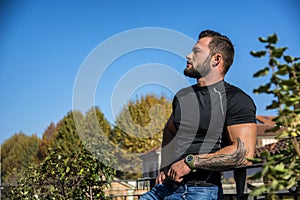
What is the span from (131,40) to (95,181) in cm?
166

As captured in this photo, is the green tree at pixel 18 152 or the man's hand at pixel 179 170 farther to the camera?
the green tree at pixel 18 152

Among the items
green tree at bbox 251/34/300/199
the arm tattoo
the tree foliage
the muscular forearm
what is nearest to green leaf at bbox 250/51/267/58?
green tree at bbox 251/34/300/199

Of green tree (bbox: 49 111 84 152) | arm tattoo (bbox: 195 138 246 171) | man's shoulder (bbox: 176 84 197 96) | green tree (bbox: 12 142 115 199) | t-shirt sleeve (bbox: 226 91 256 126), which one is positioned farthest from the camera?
green tree (bbox: 49 111 84 152)

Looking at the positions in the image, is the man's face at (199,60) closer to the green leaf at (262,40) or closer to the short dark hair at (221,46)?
the short dark hair at (221,46)

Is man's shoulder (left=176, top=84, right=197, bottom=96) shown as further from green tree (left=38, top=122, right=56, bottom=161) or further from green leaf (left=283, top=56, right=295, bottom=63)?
green tree (left=38, top=122, right=56, bottom=161)

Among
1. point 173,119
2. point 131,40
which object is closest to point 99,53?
point 131,40

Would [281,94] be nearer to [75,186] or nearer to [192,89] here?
[192,89]

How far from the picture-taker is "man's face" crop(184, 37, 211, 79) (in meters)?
2.32

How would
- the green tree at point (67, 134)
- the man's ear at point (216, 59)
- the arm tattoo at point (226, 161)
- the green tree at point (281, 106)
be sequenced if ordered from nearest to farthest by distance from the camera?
the green tree at point (281, 106) < the arm tattoo at point (226, 161) < the man's ear at point (216, 59) < the green tree at point (67, 134)

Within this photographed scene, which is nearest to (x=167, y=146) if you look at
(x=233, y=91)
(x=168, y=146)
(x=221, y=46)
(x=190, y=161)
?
(x=168, y=146)

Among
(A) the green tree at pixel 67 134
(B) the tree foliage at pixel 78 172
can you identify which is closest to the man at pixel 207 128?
(B) the tree foliage at pixel 78 172

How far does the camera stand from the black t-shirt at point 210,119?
2137mm

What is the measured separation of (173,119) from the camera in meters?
2.45

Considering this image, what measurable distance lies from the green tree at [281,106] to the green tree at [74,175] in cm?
354
